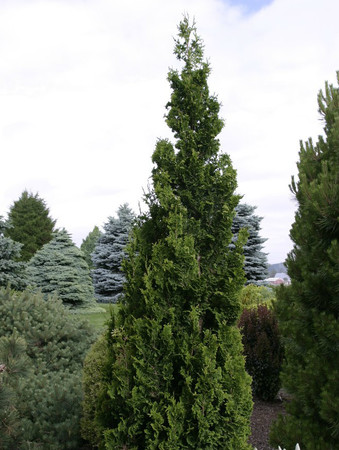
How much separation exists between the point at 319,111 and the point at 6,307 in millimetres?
6184

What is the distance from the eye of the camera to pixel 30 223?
3159 cm

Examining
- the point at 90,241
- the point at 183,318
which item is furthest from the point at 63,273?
the point at 90,241

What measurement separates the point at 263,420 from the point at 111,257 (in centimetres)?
1796

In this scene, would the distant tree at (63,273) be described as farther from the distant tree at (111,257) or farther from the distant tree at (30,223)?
the distant tree at (30,223)

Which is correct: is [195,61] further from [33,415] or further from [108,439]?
[33,415]

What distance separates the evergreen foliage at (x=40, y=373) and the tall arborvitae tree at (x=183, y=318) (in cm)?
91

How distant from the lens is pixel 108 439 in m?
3.83

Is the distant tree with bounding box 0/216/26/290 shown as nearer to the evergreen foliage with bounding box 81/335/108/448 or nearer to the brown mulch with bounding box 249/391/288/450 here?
the brown mulch with bounding box 249/391/288/450

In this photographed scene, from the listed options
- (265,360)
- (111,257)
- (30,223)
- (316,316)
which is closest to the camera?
(316,316)

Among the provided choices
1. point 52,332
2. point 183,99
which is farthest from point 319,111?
point 52,332

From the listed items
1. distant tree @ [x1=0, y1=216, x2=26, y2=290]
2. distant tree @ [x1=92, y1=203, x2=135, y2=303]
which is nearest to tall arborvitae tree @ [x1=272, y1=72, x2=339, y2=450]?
distant tree @ [x1=0, y1=216, x2=26, y2=290]

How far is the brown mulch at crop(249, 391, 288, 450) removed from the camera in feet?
19.2

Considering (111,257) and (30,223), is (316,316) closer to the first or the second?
(111,257)

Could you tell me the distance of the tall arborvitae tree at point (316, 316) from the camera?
3332mm
